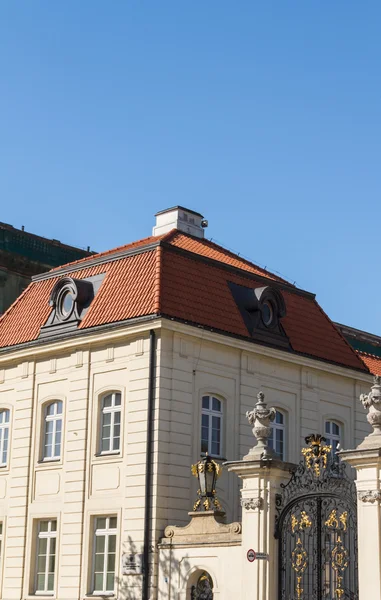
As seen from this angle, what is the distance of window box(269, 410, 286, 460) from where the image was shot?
29.3 meters

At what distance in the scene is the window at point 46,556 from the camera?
27578 millimetres

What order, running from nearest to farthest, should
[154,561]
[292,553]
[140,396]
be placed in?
[292,553] → [154,561] → [140,396]

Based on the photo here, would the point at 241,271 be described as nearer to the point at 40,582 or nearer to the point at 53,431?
the point at 53,431

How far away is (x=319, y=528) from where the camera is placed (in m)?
20.9

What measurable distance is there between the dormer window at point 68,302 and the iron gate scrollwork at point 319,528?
9.39 meters

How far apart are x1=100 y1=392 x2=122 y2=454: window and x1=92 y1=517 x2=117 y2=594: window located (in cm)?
183

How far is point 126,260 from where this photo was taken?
29.3 meters

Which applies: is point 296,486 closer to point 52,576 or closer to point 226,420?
point 226,420

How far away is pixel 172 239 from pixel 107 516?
363 inches

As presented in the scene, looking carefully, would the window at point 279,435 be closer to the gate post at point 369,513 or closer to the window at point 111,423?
the window at point 111,423

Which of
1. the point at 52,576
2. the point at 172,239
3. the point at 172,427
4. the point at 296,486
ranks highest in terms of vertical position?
the point at 172,239

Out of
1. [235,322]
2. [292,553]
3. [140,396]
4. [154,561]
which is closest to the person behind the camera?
[292,553]

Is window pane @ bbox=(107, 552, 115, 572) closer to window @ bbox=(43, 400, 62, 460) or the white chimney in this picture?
window @ bbox=(43, 400, 62, 460)

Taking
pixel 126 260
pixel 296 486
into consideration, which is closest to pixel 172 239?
pixel 126 260
